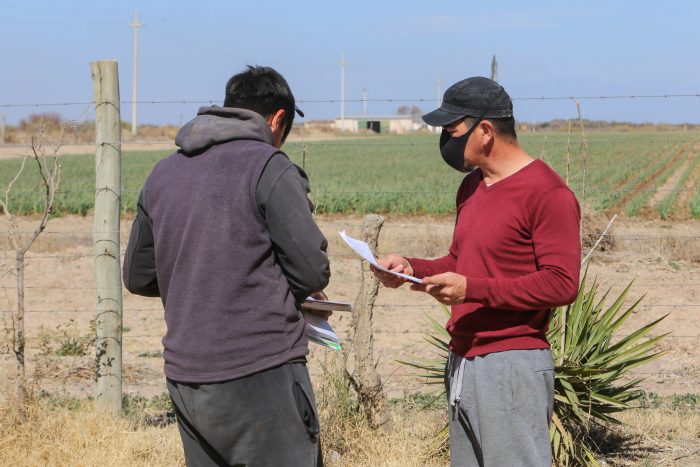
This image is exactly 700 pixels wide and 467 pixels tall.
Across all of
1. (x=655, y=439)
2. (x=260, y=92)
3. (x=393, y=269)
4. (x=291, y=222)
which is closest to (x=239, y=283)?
(x=291, y=222)

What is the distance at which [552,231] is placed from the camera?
10.5 feet

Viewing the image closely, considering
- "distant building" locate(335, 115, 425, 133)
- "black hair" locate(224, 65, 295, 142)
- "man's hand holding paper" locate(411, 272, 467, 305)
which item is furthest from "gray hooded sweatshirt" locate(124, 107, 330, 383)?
"distant building" locate(335, 115, 425, 133)

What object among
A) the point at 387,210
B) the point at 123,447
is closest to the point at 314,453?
the point at 123,447

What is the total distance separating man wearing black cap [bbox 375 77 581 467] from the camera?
3.20m

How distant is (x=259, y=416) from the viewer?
2.96 meters

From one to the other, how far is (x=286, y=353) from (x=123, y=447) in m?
2.61

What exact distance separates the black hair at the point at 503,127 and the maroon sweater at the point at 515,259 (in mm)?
125

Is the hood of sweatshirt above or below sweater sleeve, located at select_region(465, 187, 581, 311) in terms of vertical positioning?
above

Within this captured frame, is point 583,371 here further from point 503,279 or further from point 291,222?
point 291,222

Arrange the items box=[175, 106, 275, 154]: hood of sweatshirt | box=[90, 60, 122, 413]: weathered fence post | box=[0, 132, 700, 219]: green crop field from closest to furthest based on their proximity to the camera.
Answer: box=[175, 106, 275, 154]: hood of sweatshirt
box=[90, 60, 122, 413]: weathered fence post
box=[0, 132, 700, 219]: green crop field

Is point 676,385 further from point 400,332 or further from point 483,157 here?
point 483,157

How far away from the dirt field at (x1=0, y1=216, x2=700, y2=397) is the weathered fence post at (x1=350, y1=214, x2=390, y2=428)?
0.24m

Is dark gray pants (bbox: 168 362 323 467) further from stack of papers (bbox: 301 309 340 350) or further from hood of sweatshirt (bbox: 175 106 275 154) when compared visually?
hood of sweatshirt (bbox: 175 106 275 154)

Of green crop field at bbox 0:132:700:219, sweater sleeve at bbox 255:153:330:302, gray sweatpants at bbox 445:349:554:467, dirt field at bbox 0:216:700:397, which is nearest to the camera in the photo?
sweater sleeve at bbox 255:153:330:302
